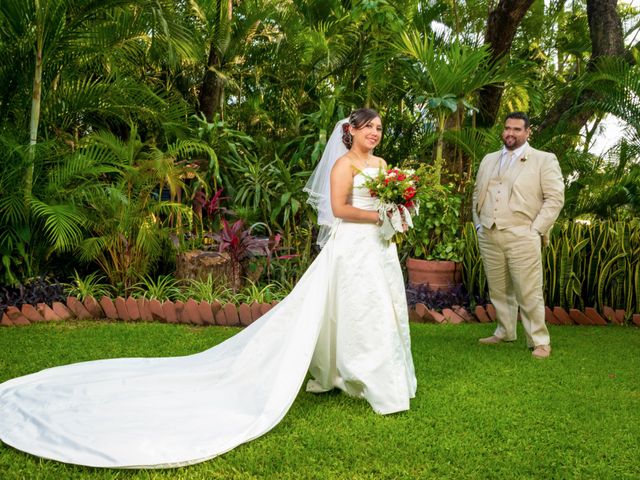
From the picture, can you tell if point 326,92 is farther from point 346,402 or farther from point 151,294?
point 346,402

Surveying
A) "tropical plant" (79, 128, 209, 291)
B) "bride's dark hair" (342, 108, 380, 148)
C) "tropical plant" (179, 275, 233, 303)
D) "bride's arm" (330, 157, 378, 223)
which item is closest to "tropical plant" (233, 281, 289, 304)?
"tropical plant" (179, 275, 233, 303)

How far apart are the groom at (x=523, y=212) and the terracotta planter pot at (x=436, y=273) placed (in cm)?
142

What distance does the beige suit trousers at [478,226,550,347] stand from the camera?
5.14 metres

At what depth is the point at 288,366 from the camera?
380 centimetres

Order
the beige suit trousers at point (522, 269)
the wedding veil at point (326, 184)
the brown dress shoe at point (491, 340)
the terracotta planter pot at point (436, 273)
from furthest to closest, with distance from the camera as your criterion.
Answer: the terracotta planter pot at point (436, 273) < the brown dress shoe at point (491, 340) < the beige suit trousers at point (522, 269) < the wedding veil at point (326, 184)

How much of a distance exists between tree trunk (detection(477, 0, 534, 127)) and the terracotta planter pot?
2.49m

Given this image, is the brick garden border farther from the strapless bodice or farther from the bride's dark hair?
the bride's dark hair

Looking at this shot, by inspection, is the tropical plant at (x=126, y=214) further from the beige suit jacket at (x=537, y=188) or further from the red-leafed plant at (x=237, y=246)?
the beige suit jacket at (x=537, y=188)

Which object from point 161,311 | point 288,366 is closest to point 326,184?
point 288,366

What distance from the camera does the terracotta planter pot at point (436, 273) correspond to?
6.82 m

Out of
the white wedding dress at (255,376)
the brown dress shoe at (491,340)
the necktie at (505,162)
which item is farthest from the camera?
the brown dress shoe at (491,340)

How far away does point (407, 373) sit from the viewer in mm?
4074

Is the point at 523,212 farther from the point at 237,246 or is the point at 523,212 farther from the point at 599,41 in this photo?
the point at 599,41

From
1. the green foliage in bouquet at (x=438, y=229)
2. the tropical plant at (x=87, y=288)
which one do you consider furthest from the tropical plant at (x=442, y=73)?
the tropical plant at (x=87, y=288)
